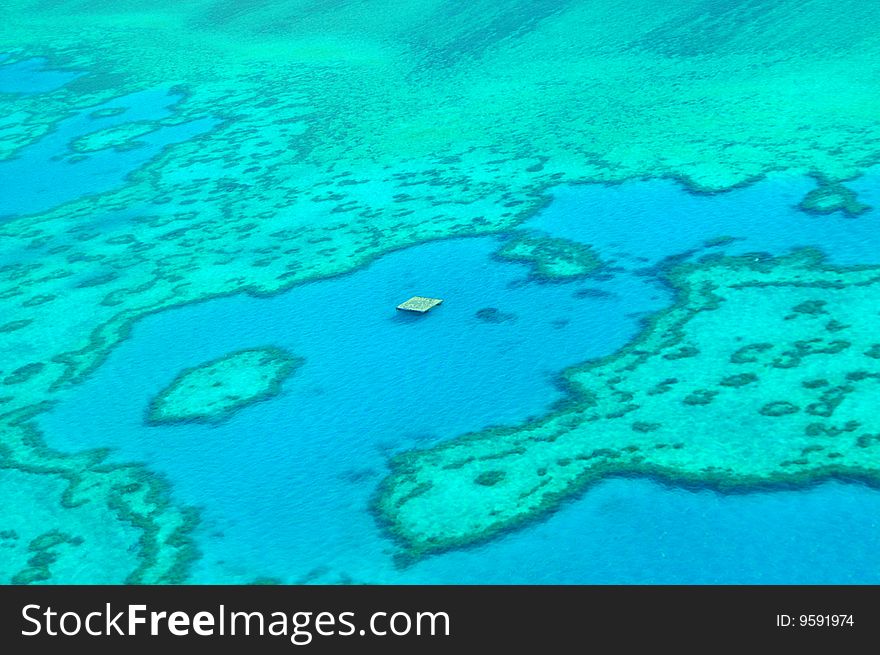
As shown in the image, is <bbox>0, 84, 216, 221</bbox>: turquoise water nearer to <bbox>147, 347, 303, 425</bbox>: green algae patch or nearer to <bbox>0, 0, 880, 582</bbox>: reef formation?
<bbox>0, 0, 880, 582</bbox>: reef formation

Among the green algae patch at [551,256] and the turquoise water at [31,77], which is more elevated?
the turquoise water at [31,77]

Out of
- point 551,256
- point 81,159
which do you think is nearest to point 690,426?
point 551,256

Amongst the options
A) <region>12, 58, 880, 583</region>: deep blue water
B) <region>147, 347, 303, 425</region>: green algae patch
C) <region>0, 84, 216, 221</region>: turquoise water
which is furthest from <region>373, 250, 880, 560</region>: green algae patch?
<region>0, 84, 216, 221</region>: turquoise water

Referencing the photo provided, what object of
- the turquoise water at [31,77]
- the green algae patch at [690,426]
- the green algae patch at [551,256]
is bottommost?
the green algae patch at [690,426]

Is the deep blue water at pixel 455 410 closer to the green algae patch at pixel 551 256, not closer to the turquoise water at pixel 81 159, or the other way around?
the green algae patch at pixel 551 256

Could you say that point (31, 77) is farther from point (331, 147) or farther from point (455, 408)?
point (455, 408)

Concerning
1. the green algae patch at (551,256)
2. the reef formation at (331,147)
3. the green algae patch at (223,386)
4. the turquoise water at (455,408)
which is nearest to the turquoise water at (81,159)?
the reef formation at (331,147)

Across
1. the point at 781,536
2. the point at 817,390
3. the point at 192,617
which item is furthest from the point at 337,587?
the point at 817,390
